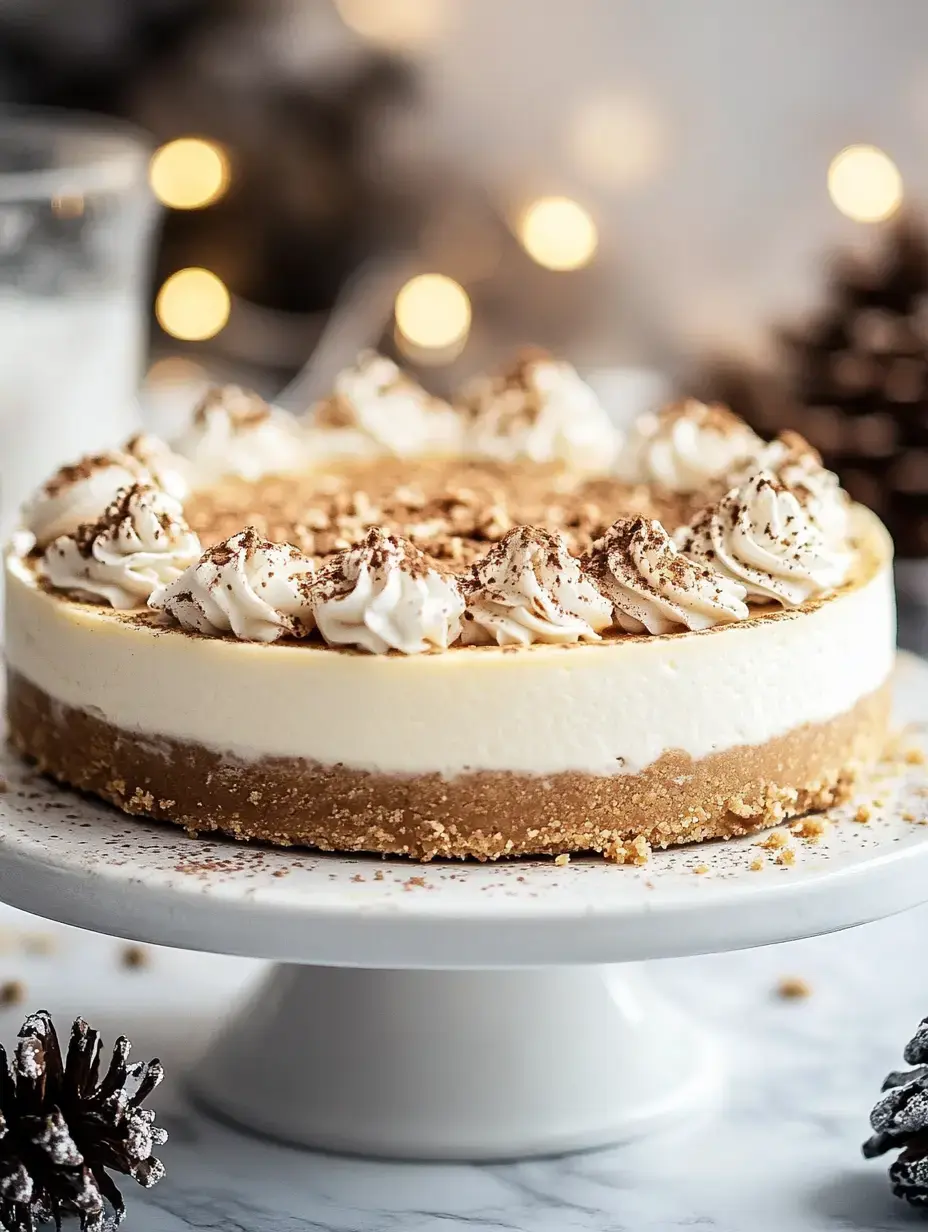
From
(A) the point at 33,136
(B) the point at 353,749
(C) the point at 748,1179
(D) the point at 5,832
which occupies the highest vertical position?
(A) the point at 33,136

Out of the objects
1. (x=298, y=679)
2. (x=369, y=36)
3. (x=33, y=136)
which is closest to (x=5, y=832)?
(x=298, y=679)

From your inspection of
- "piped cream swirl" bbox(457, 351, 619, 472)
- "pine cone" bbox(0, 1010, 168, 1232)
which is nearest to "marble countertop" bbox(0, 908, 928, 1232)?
"pine cone" bbox(0, 1010, 168, 1232)

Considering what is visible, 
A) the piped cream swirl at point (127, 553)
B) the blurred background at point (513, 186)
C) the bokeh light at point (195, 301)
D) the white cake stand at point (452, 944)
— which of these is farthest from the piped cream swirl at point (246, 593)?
the bokeh light at point (195, 301)

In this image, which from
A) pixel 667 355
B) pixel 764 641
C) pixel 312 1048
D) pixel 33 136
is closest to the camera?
pixel 764 641

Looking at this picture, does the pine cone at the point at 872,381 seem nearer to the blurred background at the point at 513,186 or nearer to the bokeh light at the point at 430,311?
the blurred background at the point at 513,186

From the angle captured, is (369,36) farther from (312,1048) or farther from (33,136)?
(312,1048)

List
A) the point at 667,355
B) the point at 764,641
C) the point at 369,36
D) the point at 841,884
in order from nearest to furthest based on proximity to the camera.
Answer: the point at 841,884 → the point at 764,641 → the point at 369,36 → the point at 667,355
